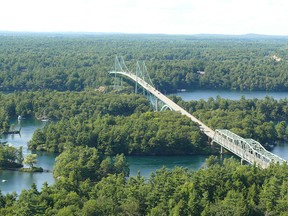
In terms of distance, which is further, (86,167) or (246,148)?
(246,148)

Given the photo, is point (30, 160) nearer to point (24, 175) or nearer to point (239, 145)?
point (24, 175)

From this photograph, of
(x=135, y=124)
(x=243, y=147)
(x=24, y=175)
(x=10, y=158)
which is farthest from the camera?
(x=135, y=124)

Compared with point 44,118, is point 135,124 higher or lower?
higher

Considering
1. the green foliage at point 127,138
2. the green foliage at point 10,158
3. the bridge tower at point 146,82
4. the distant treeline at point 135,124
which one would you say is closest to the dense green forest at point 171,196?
the green foliage at point 10,158

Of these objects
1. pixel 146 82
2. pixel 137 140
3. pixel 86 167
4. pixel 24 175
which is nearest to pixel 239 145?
pixel 137 140

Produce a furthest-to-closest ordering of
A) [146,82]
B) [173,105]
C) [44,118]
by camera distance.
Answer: [146,82], [44,118], [173,105]
